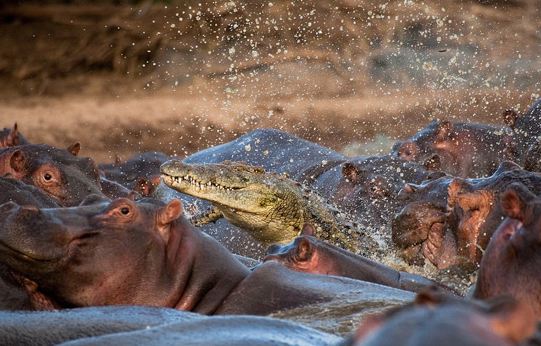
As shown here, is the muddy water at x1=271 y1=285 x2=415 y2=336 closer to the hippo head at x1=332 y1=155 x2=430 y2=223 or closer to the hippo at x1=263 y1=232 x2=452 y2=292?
the hippo at x1=263 y1=232 x2=452 y2=292

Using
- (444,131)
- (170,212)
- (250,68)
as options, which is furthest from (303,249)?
(250,68)

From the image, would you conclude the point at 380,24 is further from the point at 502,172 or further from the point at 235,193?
the point at 502,172

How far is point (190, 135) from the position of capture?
14359 millimetres

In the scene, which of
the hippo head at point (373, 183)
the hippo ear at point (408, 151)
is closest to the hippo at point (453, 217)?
the hippo head at point (373, 183)

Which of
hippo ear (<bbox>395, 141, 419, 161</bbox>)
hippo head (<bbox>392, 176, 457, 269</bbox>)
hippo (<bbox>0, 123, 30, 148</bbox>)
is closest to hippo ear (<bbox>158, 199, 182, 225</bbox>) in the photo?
hippo head (<bbox>392, 176, 457, 269</bbox>)

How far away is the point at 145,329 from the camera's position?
2430 millimetres

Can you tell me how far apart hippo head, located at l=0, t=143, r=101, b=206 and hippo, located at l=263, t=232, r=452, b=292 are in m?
1.31

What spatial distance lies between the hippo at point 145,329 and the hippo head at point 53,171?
2.51 meters

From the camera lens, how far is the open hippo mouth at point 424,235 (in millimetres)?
5633

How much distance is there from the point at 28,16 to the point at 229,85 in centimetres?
265

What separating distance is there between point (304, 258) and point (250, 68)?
35.1 feet

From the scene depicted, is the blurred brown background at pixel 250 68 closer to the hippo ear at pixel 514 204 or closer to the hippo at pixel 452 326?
the hippo ear at pixel 514 204

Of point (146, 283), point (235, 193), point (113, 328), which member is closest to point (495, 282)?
point (113, 328)

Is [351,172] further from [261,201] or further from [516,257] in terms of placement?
[516,257]
